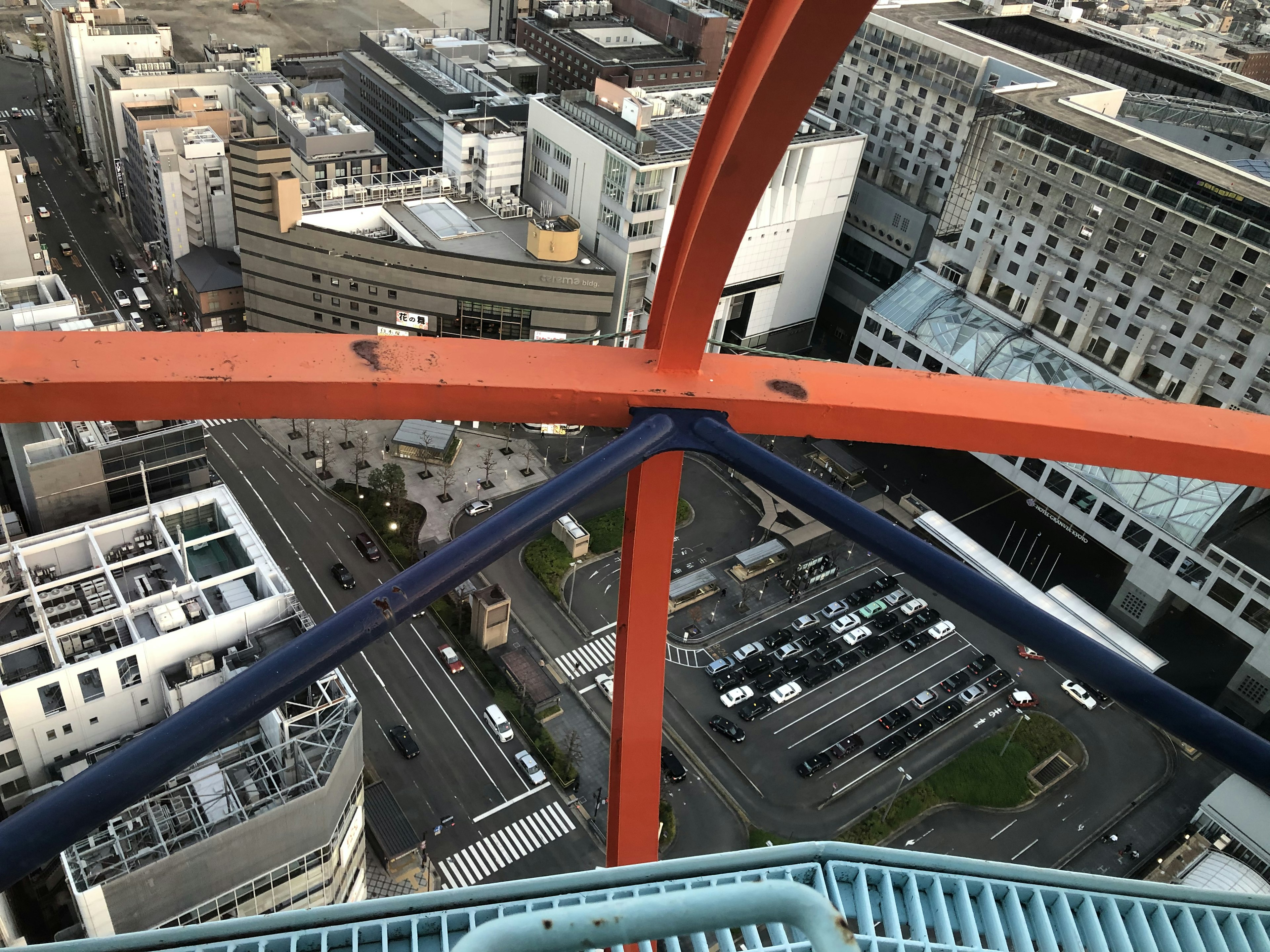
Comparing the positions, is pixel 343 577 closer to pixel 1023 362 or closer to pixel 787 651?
pixel 787 651

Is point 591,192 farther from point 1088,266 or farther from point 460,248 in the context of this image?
point 1088,266

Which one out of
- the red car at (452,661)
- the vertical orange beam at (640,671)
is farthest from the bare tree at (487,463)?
the vertical orange beam at (640,671)

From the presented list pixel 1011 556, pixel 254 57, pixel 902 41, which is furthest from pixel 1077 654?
pixel 254 57

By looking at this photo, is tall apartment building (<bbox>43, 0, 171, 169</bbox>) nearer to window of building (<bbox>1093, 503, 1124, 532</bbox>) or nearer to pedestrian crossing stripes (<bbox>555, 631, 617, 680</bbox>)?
pedestrian crossing stripes (<bbox>555, 631, 617, 680</bbox>)

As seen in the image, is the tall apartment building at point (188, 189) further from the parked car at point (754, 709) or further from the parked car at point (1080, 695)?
the parked car at point (1080, 695)

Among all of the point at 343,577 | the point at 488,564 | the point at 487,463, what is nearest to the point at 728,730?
the point at 343,577
